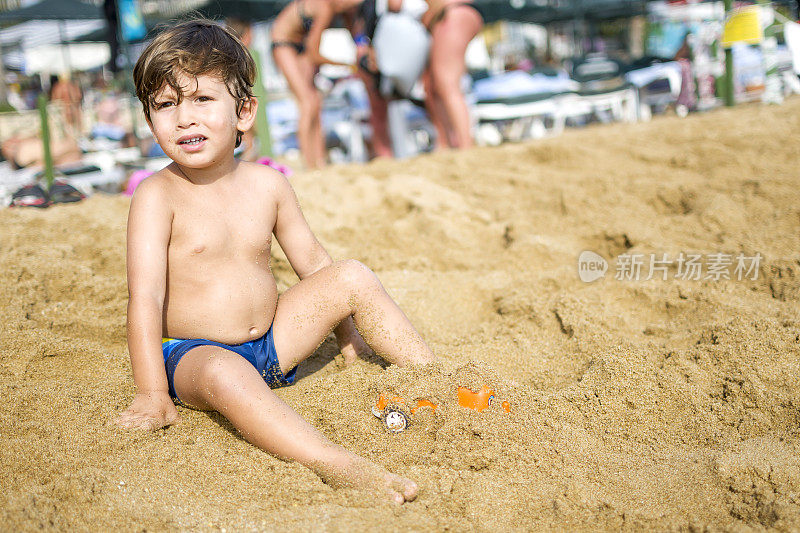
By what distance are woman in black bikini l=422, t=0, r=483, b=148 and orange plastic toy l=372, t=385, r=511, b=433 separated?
3412mm

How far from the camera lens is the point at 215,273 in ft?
5.54

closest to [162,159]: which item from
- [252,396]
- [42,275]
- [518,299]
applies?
[42,275]

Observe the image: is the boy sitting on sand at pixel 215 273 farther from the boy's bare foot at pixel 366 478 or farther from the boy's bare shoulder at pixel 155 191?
the boy's bare foot at pixel 366 478

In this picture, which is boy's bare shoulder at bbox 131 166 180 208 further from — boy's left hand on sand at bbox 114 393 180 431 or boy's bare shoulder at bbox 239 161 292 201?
boy's left hand on sand at bbox 114 393 180 431

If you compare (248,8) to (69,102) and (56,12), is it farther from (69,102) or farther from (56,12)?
(69,102)

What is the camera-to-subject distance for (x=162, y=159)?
5.73 m

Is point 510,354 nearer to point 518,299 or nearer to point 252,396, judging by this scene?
point 518,299

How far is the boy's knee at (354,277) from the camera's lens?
1717mm

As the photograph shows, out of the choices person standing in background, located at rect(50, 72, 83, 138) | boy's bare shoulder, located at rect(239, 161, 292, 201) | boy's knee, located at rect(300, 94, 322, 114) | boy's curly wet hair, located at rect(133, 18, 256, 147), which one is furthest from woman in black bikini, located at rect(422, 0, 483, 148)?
person standing in background, located at rect(50, 72, 83, 138)

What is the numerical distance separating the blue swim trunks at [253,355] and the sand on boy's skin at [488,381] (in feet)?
0.17

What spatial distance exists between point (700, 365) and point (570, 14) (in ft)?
35.2
